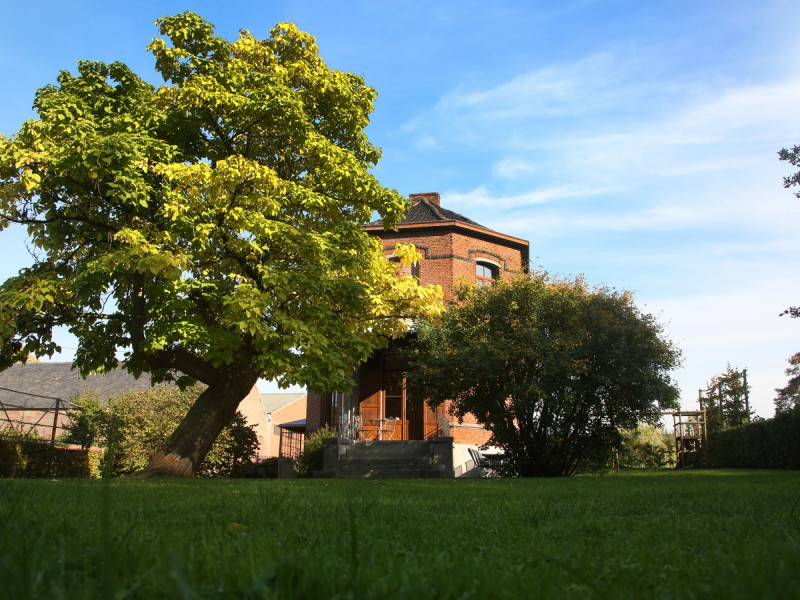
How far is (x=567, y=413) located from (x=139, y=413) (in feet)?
42.9

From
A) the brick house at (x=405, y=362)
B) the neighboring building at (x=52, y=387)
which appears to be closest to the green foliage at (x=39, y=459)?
the brick house at (x=405, y=362)

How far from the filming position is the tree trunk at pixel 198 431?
12.2 m

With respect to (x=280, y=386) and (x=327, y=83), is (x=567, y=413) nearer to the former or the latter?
(x=280, y=386)

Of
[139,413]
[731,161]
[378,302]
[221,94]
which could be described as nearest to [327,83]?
[221,94]

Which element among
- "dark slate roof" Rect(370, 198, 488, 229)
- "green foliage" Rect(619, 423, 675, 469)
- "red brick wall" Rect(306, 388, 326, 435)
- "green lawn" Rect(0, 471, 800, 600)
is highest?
"dark slate roof" Rect(370, 198, 488, 229)

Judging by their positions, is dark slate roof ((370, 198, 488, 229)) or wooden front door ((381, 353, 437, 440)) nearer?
wooden front door ((381, 353, 437, 440))

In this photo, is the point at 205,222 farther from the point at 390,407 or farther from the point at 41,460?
the point at 390,407

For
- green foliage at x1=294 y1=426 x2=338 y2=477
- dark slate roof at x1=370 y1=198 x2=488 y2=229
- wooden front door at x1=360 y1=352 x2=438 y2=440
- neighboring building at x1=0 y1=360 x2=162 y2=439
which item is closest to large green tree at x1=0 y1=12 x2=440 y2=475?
green foliage at x1=294 y1=426 x2=338 y2=477

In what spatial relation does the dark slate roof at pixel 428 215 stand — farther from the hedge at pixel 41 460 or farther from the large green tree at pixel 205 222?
the hedge at pixel 41 460

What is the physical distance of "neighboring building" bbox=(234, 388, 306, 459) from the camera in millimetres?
43094

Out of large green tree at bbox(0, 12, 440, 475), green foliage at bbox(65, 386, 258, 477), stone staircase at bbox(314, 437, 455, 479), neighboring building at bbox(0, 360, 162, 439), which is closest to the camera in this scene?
large green tree at bbox(0, 12, 440, 475)

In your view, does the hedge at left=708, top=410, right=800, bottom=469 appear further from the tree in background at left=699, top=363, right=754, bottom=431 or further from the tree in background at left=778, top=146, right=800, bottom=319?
the tree in background at left=778, top=146, right=800, bottom=319

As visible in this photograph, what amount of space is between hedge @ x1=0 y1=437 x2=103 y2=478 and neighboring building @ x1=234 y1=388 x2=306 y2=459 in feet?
76.6

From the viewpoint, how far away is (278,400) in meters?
60.2
